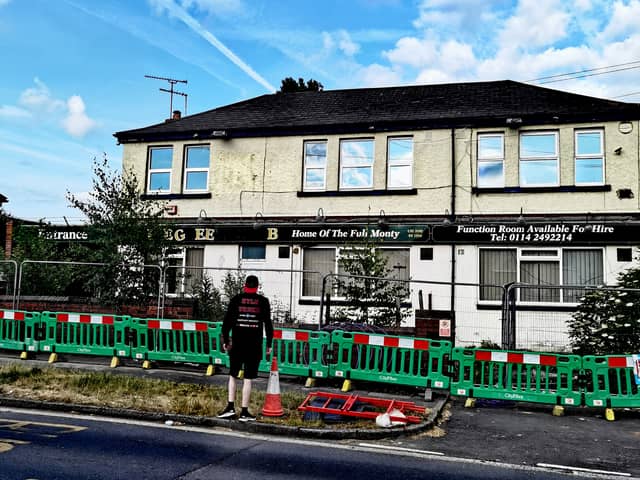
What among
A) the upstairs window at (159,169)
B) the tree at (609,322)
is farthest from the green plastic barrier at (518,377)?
the upstairs window at (159,169)

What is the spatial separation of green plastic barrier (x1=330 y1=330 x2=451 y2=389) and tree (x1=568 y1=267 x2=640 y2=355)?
3867 mm

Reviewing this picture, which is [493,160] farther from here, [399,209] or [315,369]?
[315,369]

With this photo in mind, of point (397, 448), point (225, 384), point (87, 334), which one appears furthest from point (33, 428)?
point (87, 334)

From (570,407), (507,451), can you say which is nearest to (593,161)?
(570,407)

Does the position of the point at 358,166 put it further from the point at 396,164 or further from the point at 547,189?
the point at 547,189

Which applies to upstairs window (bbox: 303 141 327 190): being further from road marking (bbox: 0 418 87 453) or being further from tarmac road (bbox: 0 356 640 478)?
road marking (bbox: 0 418 87 453)

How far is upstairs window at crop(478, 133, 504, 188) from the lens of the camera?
17.8 meters

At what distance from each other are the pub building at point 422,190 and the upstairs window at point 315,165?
0.05m

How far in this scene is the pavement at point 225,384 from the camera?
761 cm

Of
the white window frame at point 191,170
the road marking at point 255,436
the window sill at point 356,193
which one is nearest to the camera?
the road marking at point 255,436

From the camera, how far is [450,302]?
17344mm

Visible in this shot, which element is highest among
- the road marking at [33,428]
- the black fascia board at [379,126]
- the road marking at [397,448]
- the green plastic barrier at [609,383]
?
the black fascia board at [379,126]

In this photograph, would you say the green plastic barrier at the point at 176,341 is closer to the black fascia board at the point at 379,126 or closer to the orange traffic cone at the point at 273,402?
the orange traffic cone at the point at 273,402

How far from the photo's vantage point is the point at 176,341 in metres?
12.4
